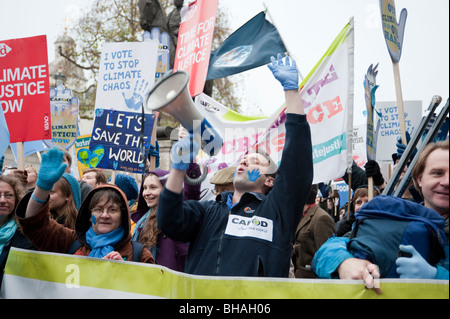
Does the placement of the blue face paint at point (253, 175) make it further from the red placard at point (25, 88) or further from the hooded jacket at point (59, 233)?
the red placard at point (25, 88)

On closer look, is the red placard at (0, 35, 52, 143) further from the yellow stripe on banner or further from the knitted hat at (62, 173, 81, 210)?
the yellow stripe on banner

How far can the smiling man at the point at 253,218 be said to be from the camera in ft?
8.90

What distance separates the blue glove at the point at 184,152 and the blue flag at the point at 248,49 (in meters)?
3.59

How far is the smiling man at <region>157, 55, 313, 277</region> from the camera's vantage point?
2.71 m

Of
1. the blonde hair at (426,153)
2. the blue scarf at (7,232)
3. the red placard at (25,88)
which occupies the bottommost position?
the blue scarf at (7,232)

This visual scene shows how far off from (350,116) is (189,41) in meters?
2.23

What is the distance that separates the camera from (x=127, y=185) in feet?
17.9

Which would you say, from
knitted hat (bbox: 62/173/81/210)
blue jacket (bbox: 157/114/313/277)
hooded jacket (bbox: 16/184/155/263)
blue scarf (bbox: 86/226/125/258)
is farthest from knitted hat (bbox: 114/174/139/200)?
blue jacket (bbox: 157/114/313/277)

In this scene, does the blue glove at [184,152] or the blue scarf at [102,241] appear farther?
the blue scarf at [102,241]

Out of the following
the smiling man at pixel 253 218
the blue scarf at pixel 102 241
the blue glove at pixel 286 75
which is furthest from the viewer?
the blue scarf at pixel 102 241

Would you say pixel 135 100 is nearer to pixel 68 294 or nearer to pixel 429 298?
pixel 68 294

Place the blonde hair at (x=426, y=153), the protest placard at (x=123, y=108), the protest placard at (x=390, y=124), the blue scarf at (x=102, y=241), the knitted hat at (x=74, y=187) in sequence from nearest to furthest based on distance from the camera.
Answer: the blonde hair at (x=426, y=153)
the blue scarf at (x=102, y=241)
the knitted hat at (x=74, y=187)
the protest placard at (x=123, y=108)
the protest placard at (x=390, y=124)

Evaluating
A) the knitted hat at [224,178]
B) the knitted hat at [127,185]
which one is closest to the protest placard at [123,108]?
the knitted hat at [127,185]

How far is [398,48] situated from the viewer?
4133 mm
